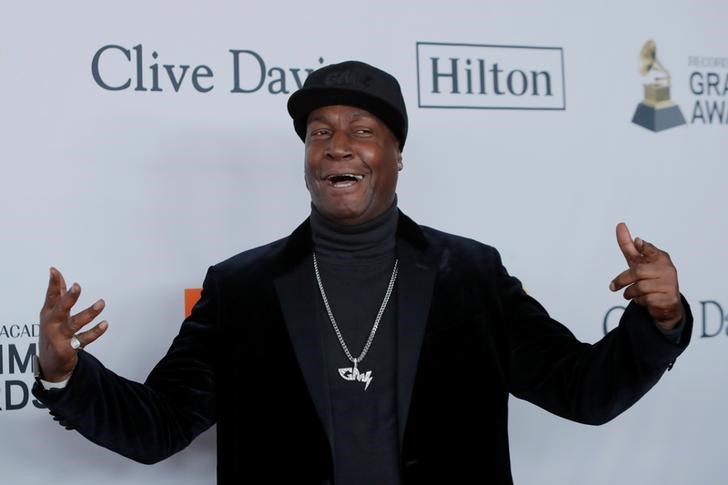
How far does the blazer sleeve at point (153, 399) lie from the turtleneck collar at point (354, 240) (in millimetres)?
218

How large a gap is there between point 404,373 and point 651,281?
0.41 metres

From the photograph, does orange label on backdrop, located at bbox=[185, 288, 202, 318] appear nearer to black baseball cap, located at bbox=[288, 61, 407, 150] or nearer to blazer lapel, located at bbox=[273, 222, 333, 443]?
blazer lapel, located at bbox=[273, 222, 333, 443]

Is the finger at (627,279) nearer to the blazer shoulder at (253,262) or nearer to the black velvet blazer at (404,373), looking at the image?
the black velvet blazer at (404,373)

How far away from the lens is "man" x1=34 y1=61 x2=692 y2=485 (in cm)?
135

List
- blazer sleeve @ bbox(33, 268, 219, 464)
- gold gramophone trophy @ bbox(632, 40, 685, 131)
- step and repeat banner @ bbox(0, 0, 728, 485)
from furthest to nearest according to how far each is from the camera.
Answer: gold gramophone trophy @ bbox(632, 40, 685, 131) → step and repeat banner @ bbox(0, 0, 728, 485) → blazer sleeve @ bbox(33, 268, 219, 464)

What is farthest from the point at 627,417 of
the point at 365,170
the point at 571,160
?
the point at 365,170

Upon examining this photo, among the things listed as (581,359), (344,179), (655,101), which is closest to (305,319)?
(344,179)

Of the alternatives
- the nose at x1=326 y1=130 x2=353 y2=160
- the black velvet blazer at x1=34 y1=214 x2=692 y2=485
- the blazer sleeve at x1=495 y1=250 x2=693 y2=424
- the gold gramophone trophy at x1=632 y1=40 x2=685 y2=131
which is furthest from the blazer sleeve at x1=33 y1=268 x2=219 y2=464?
the gold gramophone trophy at x1=632 y1=40 x2=685 y2=131

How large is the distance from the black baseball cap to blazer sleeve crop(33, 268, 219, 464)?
0.36m

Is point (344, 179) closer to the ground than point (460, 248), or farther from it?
farther from it

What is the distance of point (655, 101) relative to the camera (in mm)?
2170

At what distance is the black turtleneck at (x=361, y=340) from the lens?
1.34 m

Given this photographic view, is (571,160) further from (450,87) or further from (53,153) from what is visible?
(53,153)

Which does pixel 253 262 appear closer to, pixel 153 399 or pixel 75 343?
pixel 153 399
